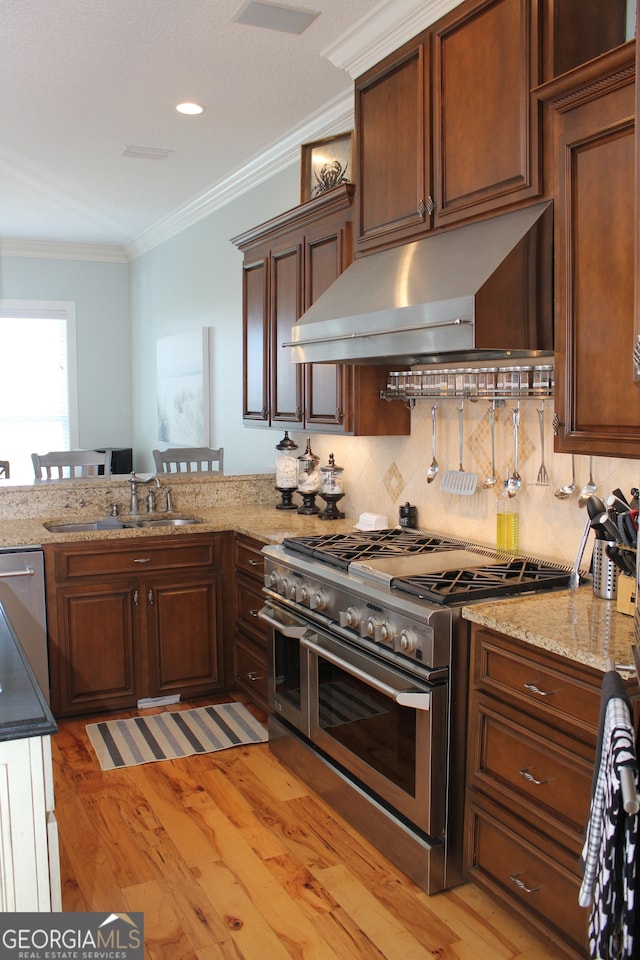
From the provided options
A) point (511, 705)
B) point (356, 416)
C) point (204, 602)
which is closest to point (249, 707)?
point (204, 602)

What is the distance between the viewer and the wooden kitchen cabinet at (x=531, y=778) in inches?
79.1

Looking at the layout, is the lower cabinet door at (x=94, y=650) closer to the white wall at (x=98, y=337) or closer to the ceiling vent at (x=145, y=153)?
the ceiling vent at (x=145, y=153)

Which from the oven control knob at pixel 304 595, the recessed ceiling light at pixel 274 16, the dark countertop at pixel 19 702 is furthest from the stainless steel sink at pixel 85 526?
the recessed ceiling light at pixel 274 16

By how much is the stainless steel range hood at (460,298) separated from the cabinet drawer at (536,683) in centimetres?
86

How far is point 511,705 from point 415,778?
449 millimetres

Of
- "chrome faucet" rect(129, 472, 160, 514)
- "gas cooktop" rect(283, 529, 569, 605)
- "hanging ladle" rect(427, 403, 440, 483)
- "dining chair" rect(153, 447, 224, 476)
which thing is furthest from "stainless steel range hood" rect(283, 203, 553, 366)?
"dining chair" rect(153, 447, 224, 476)

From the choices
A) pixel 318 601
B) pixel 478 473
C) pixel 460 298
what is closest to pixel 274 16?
pixel 460 298

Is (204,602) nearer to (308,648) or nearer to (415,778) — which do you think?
(308,648)

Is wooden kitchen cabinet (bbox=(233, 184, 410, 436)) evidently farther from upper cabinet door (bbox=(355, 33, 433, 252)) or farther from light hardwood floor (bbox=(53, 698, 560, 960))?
light hardwood floor (bbox=(53, 698, 560, 960))

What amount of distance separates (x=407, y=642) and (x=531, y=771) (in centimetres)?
50

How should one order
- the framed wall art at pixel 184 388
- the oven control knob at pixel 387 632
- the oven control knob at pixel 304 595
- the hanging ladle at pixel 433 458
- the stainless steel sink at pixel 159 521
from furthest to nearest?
the framed wall art at pixel 184 388
the stainless steel sink at pixel 159 521
the hanging ladle at pixel 433 458
the oven control knob at pixel 304 595
the oven control knob at pixel 387 632

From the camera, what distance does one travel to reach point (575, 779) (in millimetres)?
2016

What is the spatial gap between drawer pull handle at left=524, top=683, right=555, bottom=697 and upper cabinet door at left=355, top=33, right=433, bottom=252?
1.62 m

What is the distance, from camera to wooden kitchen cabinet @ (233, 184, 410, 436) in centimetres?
354
